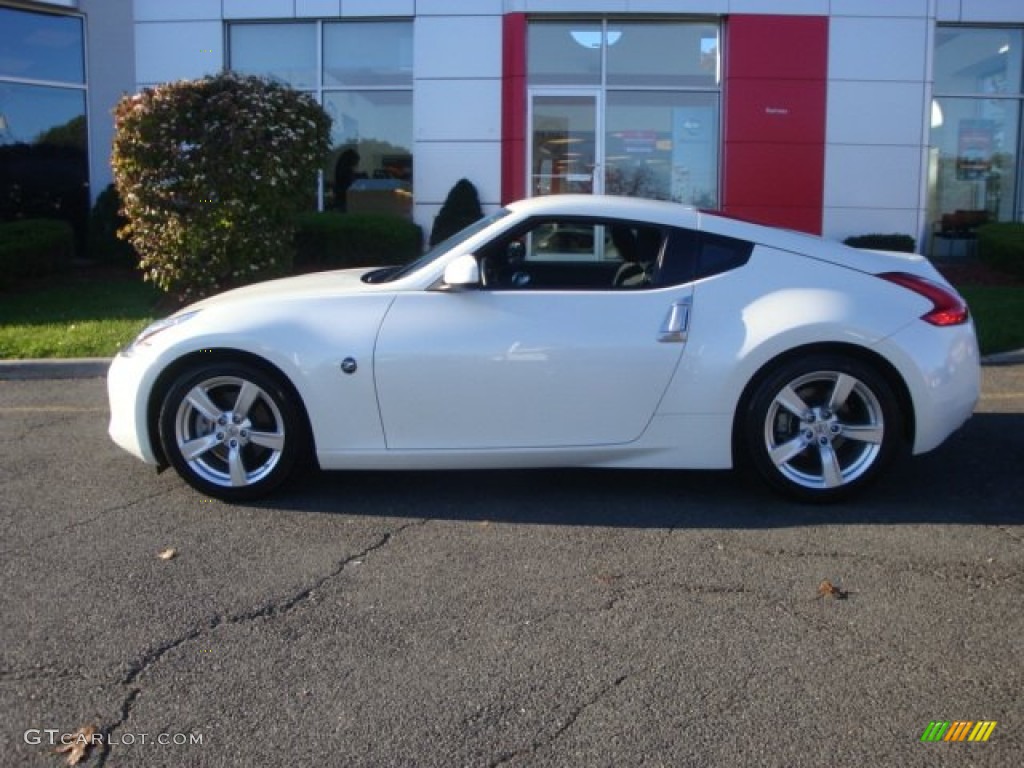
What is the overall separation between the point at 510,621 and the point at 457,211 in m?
11.3

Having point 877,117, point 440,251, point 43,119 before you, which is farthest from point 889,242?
point 43,119

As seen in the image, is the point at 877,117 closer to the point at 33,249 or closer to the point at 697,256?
the point at 697,256

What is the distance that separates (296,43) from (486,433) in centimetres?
1211

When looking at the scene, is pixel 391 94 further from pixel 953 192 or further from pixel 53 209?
pixel 953 192

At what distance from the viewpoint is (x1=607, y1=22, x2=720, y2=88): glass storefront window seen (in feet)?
49.5

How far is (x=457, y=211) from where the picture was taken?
14.7m

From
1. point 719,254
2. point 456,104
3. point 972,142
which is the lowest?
point 719,254

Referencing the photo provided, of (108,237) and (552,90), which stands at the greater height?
(552,90)

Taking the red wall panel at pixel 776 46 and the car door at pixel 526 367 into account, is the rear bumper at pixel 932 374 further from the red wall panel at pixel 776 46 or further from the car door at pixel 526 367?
the red wall panel at pixel 776 46

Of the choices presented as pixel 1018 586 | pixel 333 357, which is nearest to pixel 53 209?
pixel 333 357

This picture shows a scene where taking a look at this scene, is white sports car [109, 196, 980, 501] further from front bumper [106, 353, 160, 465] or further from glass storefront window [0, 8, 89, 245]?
glass storefront window [0, 8, 89, 245]

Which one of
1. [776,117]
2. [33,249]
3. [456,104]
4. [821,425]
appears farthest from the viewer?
[456,104]

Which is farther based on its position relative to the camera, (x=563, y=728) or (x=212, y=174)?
(x=212, y=174)
